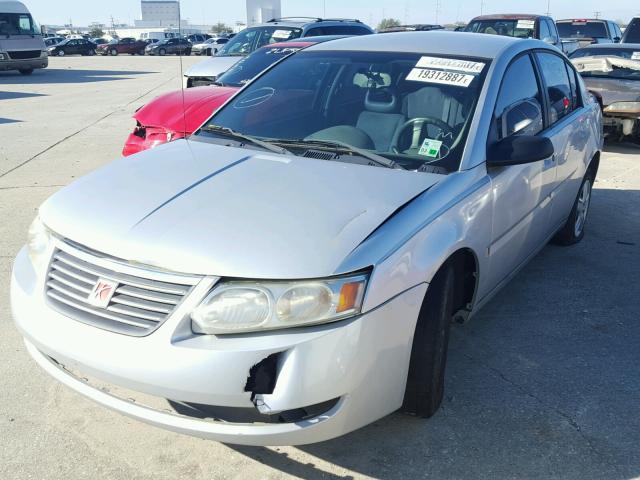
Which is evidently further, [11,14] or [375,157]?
[11,14]

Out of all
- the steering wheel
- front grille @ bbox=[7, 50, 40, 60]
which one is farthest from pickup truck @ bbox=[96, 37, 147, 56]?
the steering wheel

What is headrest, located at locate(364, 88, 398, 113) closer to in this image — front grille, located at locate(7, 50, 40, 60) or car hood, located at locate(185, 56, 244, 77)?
car hood, located at locate(185, 56, 244, 77)

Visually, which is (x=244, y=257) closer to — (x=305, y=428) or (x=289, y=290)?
(x=289, y=290)

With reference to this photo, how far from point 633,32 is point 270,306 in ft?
56.0

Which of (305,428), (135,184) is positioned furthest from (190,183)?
(305,428)

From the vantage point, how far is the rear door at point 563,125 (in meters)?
4.22

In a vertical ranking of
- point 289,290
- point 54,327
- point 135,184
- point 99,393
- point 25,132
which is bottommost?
point 25,132

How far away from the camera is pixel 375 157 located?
318 centimetres

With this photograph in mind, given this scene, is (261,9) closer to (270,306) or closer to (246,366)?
(270,306)

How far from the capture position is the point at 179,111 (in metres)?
6.05

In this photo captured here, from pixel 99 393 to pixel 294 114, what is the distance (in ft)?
6.33

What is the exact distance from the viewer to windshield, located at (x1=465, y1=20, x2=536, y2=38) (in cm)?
1416

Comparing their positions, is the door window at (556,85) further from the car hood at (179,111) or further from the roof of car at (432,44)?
the car hood at (179,111)

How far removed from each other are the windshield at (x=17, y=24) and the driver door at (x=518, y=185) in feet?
72.4
